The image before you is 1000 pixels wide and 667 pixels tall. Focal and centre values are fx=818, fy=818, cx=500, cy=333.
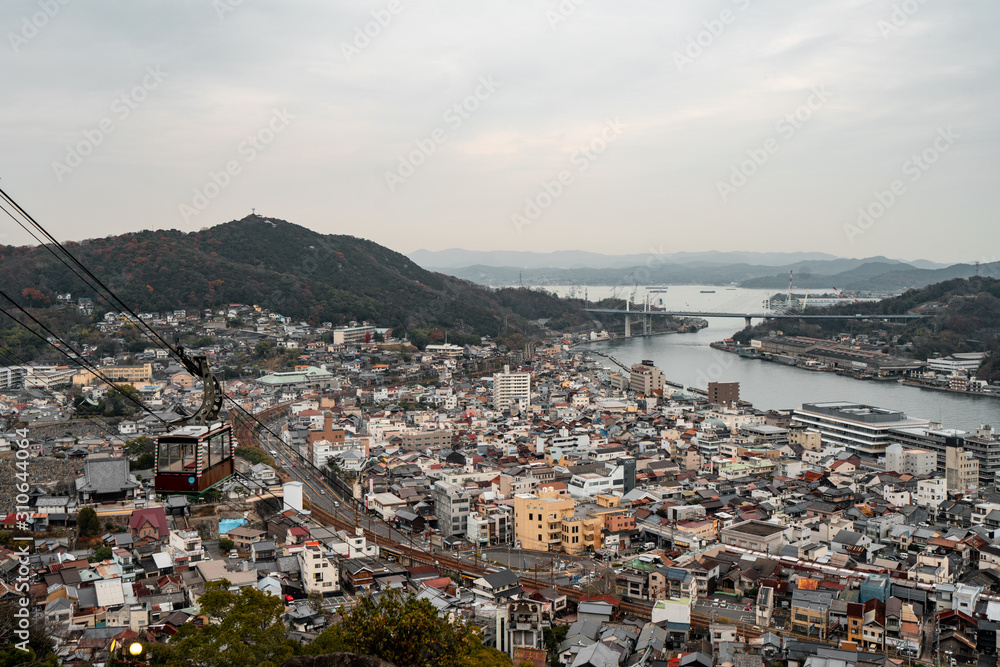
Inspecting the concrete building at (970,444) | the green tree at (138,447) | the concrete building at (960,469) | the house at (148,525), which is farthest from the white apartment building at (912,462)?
the green tree at (138,447)

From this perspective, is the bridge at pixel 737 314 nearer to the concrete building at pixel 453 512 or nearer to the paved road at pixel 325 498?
the paved road at pixel 325 498

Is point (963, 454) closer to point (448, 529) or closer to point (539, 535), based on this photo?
point (539, 535)

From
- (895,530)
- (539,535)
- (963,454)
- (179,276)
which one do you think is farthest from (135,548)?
(179,276)

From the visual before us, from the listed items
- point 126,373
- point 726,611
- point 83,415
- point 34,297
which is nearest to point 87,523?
point 726,611

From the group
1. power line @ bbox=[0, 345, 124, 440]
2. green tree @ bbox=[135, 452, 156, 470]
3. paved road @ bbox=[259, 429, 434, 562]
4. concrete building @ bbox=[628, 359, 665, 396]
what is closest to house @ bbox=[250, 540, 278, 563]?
paved road @ bbox=[259, 429, 434, 562]

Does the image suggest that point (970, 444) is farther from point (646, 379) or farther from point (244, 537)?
point (244, 537)

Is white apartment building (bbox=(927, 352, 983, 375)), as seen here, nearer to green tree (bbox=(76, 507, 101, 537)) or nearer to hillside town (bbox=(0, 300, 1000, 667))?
hillside town (bbox=(0, 300, 1000, 667))
